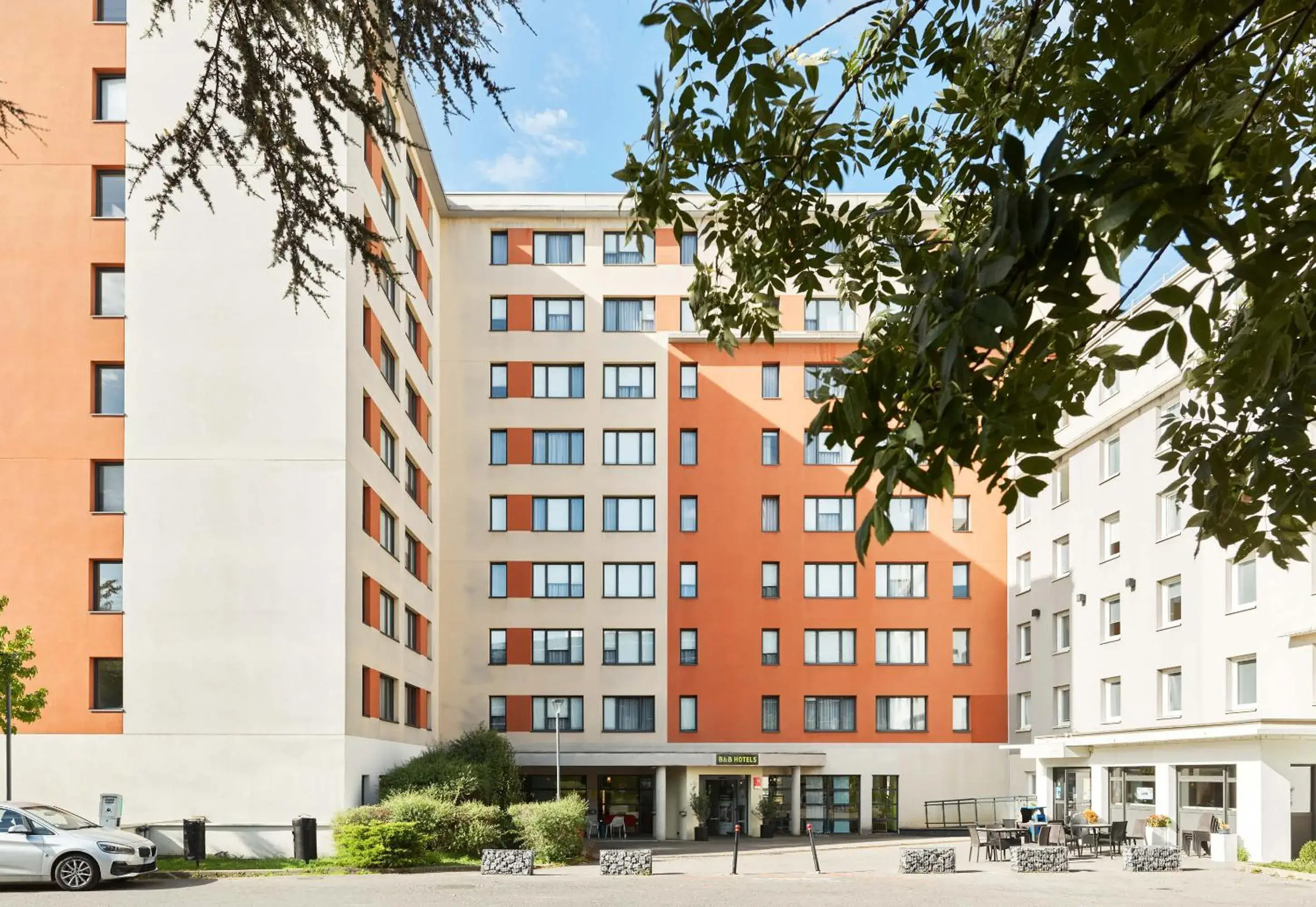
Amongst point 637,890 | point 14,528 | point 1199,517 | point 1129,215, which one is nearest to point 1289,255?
point 1129,215

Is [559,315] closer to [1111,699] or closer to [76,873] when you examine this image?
[1111,699]

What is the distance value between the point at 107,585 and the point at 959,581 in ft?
99.9

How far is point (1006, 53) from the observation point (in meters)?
7.71

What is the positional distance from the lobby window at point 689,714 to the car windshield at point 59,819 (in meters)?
26.8

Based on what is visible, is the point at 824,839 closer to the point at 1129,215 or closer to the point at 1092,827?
the point at 1092,827

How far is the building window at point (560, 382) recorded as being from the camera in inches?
1981

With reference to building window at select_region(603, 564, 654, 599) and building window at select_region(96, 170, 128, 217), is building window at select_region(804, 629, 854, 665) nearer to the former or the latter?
building window at select_region(603, 564, 654, 599)

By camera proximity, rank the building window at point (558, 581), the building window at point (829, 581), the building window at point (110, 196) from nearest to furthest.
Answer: the building window at point (110, 196) < the building window at point (558, 581) < the building window at point (829, 581)

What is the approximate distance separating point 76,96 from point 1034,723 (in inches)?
1376

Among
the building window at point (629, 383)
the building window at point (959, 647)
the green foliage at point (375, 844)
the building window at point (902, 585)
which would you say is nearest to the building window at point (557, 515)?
the building window at point (629, 383)

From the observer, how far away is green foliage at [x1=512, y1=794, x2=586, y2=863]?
3142 cm

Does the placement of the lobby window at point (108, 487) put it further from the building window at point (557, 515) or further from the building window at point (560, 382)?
the building window at point (560, 382)

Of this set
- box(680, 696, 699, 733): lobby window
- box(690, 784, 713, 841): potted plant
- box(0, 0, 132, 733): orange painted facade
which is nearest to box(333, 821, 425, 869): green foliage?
box(0, 0, 132, 733): orange painted facade

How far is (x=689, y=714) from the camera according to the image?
4891cm
